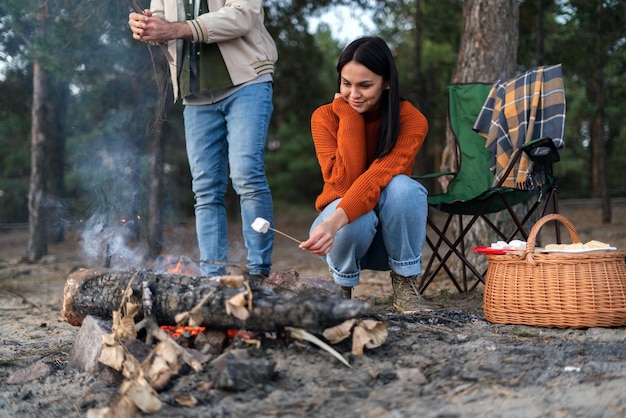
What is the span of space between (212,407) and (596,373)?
1080mm

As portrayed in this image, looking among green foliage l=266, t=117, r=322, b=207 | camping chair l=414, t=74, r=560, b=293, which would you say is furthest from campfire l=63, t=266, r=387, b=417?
green foliage l=266, t=117, r=322, b=207

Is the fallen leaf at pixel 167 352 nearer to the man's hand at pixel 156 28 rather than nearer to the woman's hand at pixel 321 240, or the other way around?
the woman's hand at pixel 321 240

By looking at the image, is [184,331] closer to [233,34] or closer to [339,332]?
[339,332]

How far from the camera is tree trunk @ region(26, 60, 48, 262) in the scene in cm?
682

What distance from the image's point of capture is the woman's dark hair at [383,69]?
8.41 feet

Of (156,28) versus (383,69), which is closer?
(383,69)

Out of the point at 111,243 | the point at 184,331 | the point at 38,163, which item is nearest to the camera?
the point at 184,331

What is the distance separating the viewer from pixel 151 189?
19.8ft

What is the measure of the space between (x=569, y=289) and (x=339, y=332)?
3.20 ft

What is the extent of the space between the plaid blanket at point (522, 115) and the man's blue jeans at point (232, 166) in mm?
1313

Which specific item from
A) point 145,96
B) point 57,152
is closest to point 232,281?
point 145,96

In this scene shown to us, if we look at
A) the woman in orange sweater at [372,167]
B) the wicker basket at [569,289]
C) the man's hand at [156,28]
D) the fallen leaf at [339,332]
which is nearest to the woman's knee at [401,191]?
the woman in orange sweater at [372,167]

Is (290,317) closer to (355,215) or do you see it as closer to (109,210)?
(355,215)

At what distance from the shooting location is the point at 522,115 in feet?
11.7
